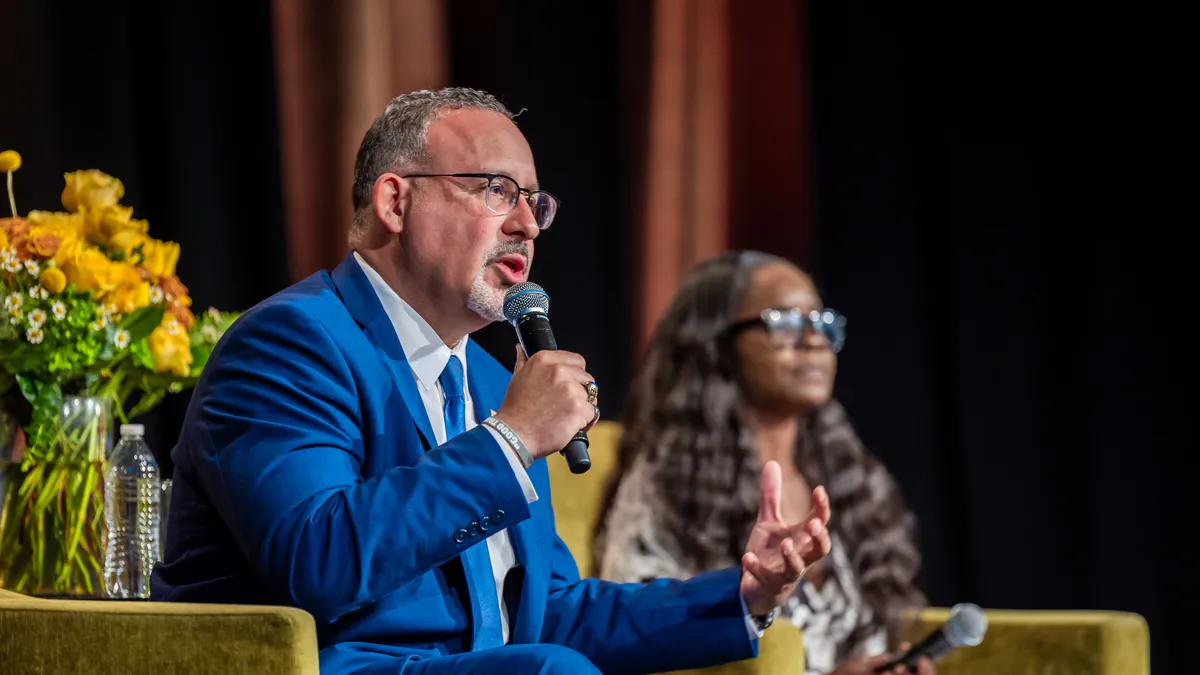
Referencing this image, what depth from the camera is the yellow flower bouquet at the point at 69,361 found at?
7.31 feet

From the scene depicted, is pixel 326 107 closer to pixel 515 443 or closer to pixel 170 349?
pixel 170 349

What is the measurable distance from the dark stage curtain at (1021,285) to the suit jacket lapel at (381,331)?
2.51 meters

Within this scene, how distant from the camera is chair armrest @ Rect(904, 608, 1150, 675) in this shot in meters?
2.64

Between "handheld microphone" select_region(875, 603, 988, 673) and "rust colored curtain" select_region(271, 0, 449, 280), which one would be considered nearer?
"handheld microphone" select_region(875, 603, 988, 673)

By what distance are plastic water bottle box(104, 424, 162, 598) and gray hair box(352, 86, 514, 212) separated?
2.20 feet

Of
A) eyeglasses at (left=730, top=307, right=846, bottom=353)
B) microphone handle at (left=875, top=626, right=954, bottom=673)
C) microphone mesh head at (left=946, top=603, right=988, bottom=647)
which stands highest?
eyeglasses at (left=730, top=307, right=846, bottom=353)

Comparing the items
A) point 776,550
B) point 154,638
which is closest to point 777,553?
point 776,550

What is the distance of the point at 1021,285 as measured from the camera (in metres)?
4.11

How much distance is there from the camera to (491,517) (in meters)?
1.54

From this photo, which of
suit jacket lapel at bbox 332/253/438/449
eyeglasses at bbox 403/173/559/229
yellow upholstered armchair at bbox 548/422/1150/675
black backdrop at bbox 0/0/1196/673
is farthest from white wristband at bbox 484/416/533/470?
black backdrop at bbox 0/0/1196/673

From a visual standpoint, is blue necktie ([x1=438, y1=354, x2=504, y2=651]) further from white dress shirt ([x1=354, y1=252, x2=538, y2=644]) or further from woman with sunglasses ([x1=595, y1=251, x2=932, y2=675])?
woman with sunglasses ([x1=595, y1=251, x2=932, y2=675])

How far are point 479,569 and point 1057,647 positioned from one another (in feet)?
4.64

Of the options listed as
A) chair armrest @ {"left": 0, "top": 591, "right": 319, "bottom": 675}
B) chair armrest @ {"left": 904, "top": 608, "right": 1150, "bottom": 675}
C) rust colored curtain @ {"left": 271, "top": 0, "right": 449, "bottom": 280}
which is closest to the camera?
chair armrest @ {"left": 0, "top": 591, "right": 319, "bottom": 675}

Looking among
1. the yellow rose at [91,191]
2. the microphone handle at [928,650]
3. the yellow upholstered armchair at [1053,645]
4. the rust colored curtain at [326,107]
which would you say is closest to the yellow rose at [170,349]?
the yellow rose at [91,191]
